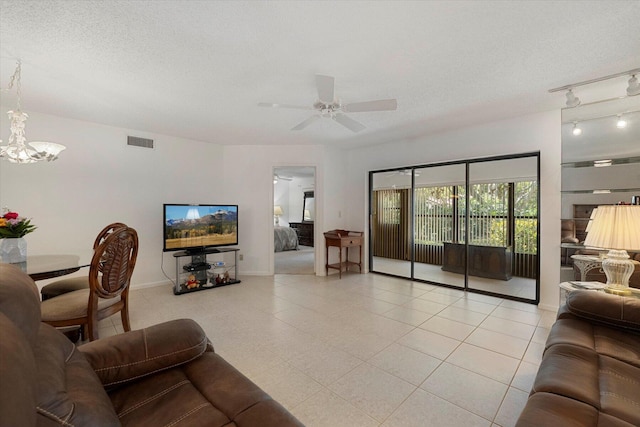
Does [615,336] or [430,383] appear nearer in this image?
[615,336]

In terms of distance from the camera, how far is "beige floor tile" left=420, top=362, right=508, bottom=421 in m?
1.74

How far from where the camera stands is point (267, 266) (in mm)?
5156

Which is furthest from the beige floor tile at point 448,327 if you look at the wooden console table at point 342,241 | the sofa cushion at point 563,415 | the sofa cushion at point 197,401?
the sofa cushion at point 197,401

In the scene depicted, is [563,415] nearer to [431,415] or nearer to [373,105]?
[431,415]

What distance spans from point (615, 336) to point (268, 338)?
2545 mm

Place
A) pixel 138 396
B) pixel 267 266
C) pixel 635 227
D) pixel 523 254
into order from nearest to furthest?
pixel 138 396
pixel 635 227
pixel 523 254
pixel 267 266

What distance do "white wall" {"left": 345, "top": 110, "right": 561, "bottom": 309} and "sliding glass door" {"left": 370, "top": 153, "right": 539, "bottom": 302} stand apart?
0.35ft

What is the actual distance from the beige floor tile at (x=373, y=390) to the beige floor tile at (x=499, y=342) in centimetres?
105

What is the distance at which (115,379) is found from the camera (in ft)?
3.96

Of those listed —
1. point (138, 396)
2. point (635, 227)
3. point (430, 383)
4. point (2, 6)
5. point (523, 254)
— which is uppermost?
point (2, 6)

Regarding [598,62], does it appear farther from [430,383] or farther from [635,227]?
[430,383]

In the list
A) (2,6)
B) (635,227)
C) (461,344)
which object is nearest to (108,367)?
(2,6)

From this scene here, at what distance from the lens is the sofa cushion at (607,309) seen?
165 centimetres

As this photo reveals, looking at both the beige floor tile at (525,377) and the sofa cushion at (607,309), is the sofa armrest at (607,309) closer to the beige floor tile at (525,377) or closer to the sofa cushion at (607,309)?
the sofa cushion at (607,309)
